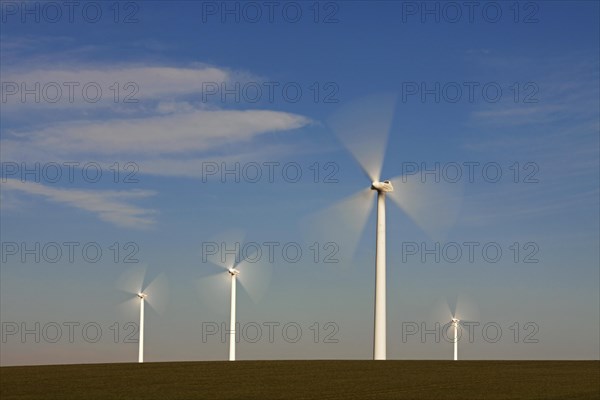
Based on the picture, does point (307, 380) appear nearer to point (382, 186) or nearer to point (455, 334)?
point (382, 186)

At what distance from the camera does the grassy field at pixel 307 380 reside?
43.8 m

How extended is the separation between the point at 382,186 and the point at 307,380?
22.7 meters

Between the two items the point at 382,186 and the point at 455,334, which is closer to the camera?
the point at 382,186

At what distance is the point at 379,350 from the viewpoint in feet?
211

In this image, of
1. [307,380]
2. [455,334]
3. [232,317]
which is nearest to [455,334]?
[455,334]

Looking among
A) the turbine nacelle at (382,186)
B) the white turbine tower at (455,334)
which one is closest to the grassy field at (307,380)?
the turbine nacelle at (382,186)

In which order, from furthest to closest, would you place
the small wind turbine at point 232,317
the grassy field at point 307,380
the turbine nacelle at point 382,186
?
1. the small wind turbine at point 232,317
2. the turbine nacelle at point 382,186
3. the grassy field at point 307,380

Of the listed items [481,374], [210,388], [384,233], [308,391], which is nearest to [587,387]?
[481,374]

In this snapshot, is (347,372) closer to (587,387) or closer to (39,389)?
(587,387)

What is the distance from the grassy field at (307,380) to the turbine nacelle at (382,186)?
1322 cm

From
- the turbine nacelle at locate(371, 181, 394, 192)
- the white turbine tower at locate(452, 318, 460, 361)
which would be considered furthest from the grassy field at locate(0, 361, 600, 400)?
the white turbine tower at locate(452, 318, 460, 361)

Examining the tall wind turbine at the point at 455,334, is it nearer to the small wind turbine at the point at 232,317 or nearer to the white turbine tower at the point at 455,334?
the white turbine tower at the point at 455,334

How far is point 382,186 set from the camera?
229 feet

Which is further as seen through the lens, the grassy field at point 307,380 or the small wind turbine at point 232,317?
the small wind turbine at point 232,317
